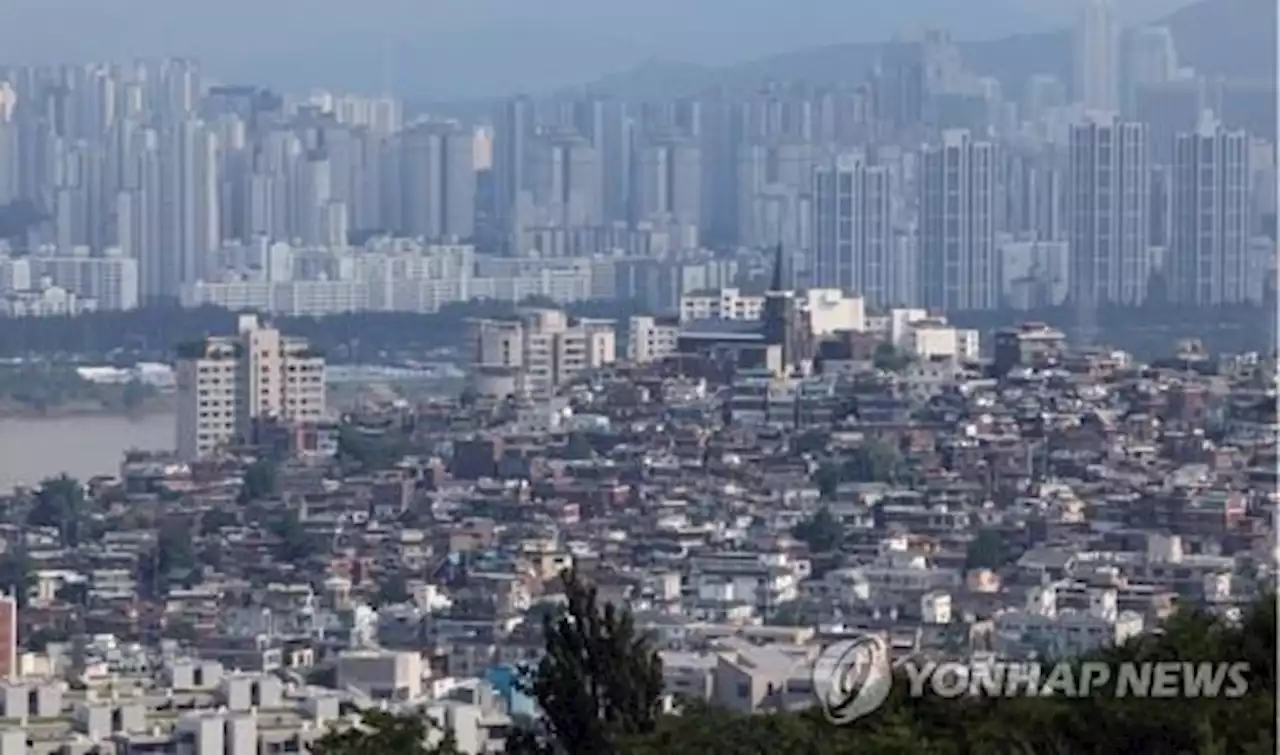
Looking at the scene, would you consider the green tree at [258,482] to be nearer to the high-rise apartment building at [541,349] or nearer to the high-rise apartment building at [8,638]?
the high-rise apartment building at [541,349]

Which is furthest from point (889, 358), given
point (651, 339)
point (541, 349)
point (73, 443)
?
point (73, 443)

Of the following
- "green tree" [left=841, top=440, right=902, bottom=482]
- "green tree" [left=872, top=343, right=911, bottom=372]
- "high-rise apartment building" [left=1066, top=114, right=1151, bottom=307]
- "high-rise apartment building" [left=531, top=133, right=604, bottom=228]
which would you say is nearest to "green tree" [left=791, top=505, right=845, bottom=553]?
"green tree" [left=841, top=440, right=902, bottom=482]

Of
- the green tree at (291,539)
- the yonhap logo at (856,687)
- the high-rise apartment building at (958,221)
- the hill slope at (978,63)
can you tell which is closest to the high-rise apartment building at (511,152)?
the hill slope at (978,63)

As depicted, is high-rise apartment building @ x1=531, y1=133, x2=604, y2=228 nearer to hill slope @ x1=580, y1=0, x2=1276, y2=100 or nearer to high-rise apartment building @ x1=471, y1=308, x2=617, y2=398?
hill slope @ x1=580, y1=0, x2=1276, y2=100

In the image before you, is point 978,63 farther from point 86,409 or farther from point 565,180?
point 86,409

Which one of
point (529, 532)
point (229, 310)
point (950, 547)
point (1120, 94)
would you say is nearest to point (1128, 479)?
point (950, 547)
